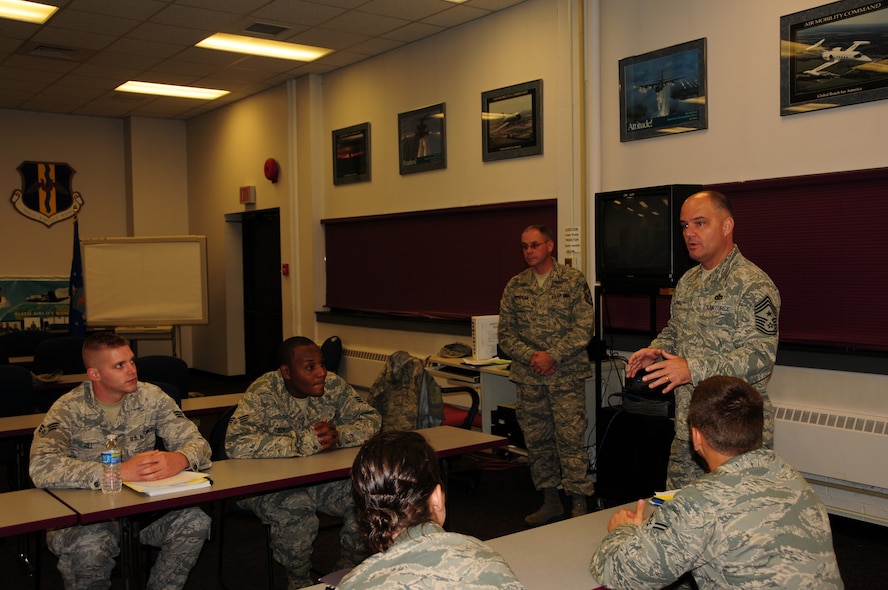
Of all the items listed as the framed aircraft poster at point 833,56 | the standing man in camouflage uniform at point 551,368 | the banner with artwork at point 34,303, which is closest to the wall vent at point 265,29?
the standing man in camouflage uniform at point 551,368

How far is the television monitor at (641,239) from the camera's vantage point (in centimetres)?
441

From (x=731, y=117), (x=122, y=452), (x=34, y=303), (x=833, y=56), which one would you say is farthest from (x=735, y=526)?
(x=34, y=303)

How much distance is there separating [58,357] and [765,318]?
217 inches

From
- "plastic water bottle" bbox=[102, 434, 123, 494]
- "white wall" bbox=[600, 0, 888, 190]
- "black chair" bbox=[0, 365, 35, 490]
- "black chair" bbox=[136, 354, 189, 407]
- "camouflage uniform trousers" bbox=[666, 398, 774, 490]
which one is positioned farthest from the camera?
"black chair" bbox=[136, 354, 189, 407]

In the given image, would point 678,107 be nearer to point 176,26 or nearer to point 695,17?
point 695,17

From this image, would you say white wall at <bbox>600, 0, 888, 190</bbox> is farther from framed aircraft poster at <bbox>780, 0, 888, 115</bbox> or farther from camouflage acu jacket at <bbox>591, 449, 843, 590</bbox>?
camouflage acu jacket at <bbox>591, 449, 843, 590</bbox>

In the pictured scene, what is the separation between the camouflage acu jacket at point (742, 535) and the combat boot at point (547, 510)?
9.39 ft

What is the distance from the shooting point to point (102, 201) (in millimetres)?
10820

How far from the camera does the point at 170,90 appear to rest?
9.47 m

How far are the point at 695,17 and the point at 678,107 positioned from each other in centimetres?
55

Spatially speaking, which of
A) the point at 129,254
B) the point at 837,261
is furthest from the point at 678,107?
the point at 129,254

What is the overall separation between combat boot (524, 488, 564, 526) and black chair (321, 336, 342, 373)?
12.1 ft

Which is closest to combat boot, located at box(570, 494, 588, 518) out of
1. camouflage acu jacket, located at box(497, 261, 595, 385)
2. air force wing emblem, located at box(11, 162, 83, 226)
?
camouflage acu jacket, located at box(497, 261, 595, 385)

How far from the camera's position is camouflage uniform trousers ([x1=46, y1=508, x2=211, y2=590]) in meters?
3.08
